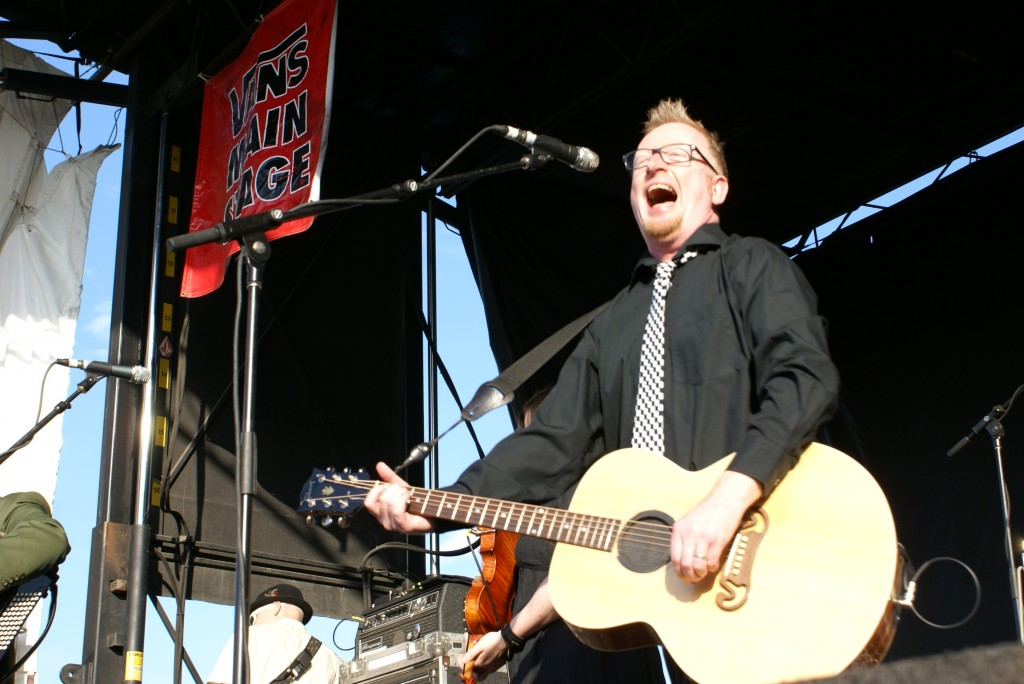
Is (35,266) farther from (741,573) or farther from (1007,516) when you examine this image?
(741,573)

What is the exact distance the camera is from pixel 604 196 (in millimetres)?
9711

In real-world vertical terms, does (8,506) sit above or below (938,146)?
below

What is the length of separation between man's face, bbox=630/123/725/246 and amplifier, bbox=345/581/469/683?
2.77 m

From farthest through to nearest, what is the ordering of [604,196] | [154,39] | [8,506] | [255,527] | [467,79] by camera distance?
1. [604,196]
2. [467,79]
3. [154,39]
4. [255,527]
5. [8,506]

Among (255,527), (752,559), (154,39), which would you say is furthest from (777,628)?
(154,39)

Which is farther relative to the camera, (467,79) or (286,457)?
(467,79)

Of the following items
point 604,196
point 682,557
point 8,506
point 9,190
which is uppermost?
point 604,196

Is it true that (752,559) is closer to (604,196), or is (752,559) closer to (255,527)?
→ (255,527)

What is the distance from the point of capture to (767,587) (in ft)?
8.61

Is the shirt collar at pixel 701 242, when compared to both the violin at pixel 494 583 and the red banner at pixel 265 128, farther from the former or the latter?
the red banner at pixel 265 128

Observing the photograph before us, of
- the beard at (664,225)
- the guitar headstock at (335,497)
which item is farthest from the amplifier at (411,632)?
the beard at (664,225)

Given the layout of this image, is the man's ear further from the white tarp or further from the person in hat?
the white tarp

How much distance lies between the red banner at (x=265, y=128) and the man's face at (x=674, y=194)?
3.25 m

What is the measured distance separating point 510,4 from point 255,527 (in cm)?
398
